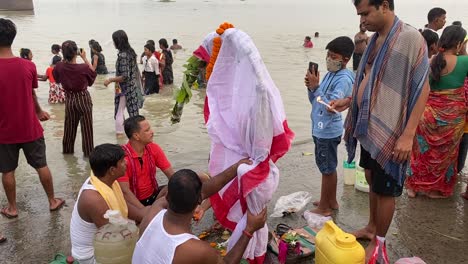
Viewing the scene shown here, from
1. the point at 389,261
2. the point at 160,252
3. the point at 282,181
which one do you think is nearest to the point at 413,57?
the point at 389,261

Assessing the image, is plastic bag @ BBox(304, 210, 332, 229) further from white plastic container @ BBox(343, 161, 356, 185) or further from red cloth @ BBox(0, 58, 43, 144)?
red cloth @ BBox(0, 58, 43, 144)

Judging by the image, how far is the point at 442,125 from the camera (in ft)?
15.0

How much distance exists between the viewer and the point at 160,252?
7.59 ft

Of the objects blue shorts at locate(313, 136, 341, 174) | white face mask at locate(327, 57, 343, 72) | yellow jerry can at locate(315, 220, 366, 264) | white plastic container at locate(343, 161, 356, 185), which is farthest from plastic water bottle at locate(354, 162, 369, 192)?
yellow jerry can at locate(315, 220, 366, 264)

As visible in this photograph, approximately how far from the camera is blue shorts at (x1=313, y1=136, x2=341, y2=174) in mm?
4090

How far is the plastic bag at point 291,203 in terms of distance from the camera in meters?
4.32

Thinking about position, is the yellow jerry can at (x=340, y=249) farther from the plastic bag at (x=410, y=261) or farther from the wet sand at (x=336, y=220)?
the wet sand at (x=336, y=220)

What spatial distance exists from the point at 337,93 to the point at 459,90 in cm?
155

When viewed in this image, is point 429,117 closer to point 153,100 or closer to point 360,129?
point 360,129

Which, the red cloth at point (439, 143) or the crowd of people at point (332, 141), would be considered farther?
the red cloth at point (439, 143)

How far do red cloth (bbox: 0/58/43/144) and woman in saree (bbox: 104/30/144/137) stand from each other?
2.31 metres

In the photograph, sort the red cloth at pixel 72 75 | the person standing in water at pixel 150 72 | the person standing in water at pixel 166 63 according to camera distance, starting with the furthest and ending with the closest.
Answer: the person standing in water at pixel 166 63, the person standing in water at pixel 150 72, the red cloth at pixel 72 75

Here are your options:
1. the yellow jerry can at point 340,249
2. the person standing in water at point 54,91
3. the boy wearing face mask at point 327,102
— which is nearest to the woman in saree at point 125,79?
the boy wearing face mask at point 327,102

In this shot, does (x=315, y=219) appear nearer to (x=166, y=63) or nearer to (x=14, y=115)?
(x=14, y=115)
